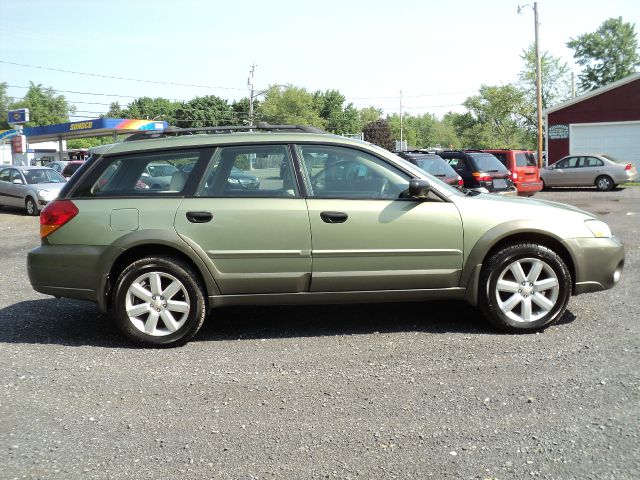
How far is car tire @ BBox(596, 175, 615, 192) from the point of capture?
78.4 feet

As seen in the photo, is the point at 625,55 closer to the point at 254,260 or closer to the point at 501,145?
the point at 501,145

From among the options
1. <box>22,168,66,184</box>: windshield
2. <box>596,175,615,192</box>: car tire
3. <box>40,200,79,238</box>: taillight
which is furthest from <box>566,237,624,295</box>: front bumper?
<box>596,175,615,192</box>: car tire

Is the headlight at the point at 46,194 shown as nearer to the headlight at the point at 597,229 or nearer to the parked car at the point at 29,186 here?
the parked car at the point at 29,186

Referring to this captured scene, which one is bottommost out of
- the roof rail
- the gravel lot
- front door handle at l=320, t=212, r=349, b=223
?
the gravel lot

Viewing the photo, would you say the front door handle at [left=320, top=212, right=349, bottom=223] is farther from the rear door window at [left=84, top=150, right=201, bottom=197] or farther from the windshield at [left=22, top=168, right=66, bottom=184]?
the windshield at [left=22, top=168, right=66, bottom=184]

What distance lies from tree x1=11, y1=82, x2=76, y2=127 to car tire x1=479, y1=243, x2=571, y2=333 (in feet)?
350

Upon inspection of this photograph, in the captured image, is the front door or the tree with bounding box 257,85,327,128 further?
the tree with bounding box 257,85,327,128

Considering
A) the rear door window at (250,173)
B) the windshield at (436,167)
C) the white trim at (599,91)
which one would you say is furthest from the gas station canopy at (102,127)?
the rear door window at (250,173)

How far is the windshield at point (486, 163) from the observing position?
1558 cm

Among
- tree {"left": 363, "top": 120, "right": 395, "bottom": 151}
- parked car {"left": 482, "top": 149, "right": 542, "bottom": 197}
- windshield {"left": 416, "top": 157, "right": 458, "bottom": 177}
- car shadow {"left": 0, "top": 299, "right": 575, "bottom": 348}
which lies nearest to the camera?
car shadow {"left": 0, "top": 299, "right": 575, "bottom": 348}

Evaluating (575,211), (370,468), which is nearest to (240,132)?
(575,211)

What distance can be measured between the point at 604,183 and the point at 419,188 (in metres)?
21.6

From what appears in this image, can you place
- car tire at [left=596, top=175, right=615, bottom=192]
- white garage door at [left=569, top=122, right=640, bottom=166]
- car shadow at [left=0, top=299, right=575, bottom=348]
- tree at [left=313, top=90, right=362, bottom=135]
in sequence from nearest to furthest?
car shadow at [left=0, top=299, right=575, bottom=348] → car tire at [left=596, top=175, right=615, bottom=192] → white garage door at [left=569, top=122, right=640, bottom=166] → tree at [left=313, top=90, right=362, bottom=135]

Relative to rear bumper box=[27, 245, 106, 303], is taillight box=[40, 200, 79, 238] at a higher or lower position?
higher
